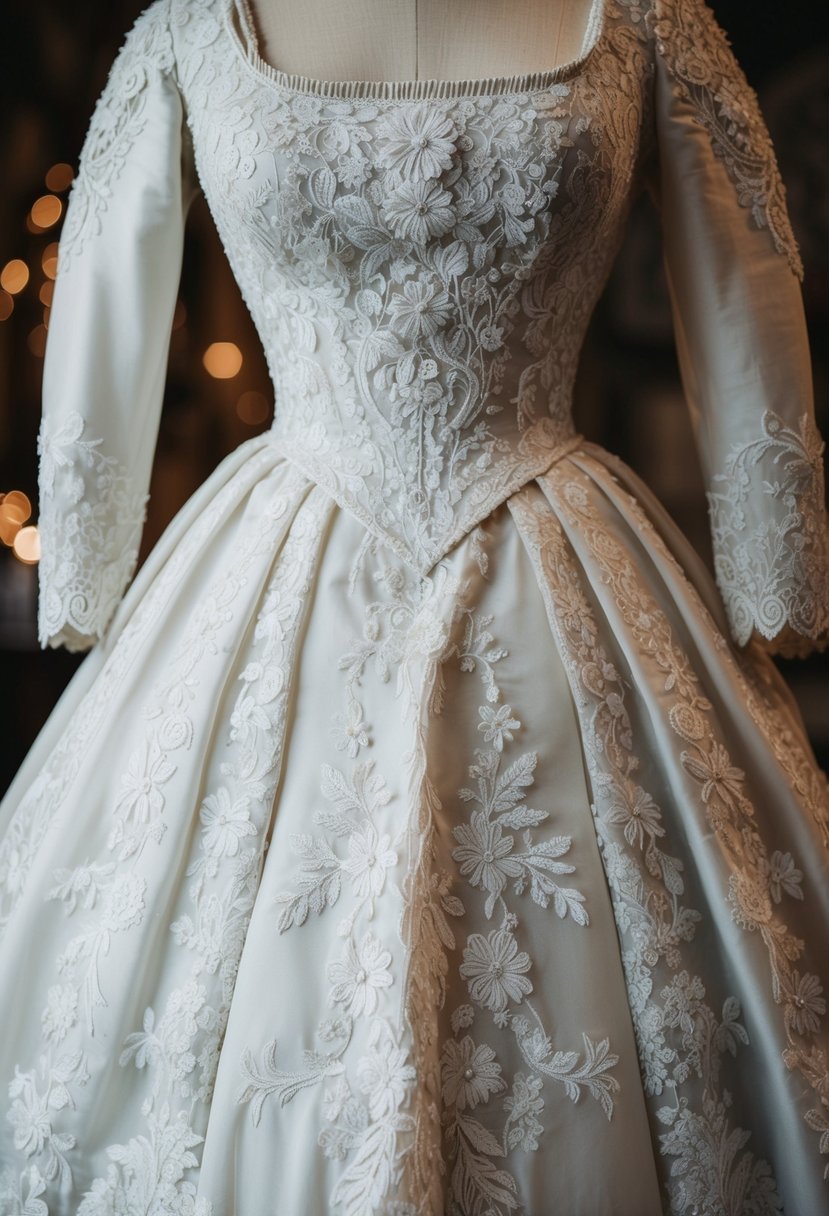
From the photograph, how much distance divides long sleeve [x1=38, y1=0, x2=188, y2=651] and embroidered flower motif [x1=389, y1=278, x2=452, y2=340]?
36 cm

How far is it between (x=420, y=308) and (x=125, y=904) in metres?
0.70

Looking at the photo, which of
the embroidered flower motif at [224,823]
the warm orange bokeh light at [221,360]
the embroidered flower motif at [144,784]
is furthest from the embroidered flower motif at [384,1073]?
the warm orange bokeh light at [221,360]

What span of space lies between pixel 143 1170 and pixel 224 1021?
15cm

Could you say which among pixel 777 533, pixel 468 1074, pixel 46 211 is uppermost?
pixel 46 211

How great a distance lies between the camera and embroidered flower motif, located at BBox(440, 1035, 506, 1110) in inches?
37.1

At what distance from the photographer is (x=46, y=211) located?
248 centimetres

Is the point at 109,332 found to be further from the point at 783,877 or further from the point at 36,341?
the point at 36,341

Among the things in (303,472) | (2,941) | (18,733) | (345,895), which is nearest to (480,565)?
(303,472)

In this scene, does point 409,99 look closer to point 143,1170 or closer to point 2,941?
A: point 2,941

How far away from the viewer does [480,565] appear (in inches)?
46.1

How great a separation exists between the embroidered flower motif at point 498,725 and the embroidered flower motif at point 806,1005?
0.38m

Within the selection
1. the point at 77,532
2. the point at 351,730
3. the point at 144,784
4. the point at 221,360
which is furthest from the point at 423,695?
the point at 221,360

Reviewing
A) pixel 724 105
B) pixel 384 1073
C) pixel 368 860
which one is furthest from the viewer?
pixel 724 105
